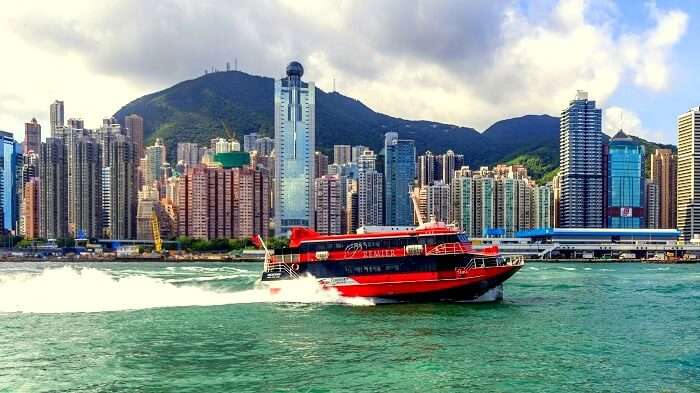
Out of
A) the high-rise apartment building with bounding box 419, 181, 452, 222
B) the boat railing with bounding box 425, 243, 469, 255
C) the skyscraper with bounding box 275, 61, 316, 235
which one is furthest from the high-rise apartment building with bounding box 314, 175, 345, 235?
the boat railing with bounding box 425, 243, 469, 255

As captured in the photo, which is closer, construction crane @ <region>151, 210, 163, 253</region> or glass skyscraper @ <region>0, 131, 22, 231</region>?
construction crane @ <region>151, 210, 163, 253</region>

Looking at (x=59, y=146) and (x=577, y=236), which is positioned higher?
(x=59, y=146)

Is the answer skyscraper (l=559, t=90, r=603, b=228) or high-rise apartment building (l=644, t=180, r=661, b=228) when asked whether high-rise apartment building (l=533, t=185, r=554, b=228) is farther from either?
high-rise apartment building (l=644, t=180, r=661, b=228)

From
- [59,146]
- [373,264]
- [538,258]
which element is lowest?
[538,258]

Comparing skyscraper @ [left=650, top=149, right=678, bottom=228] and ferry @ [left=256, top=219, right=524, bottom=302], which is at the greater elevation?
skyscraper @ [left=650, top=149, right=678, bottom=228]

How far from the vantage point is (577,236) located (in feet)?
398

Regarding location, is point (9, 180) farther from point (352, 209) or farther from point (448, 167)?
point (448, 167)

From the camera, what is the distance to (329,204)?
509ft

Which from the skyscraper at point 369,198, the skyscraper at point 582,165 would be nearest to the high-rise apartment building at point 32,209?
the skyscraper at point 369,198

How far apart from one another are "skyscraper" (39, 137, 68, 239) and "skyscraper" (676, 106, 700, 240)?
4992 inches

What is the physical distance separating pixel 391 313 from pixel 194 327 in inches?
323

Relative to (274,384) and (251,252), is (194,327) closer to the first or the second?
(274,384)

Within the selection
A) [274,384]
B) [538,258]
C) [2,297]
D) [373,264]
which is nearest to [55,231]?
[538,258]

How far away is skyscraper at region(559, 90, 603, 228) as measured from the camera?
152875 millimetres
